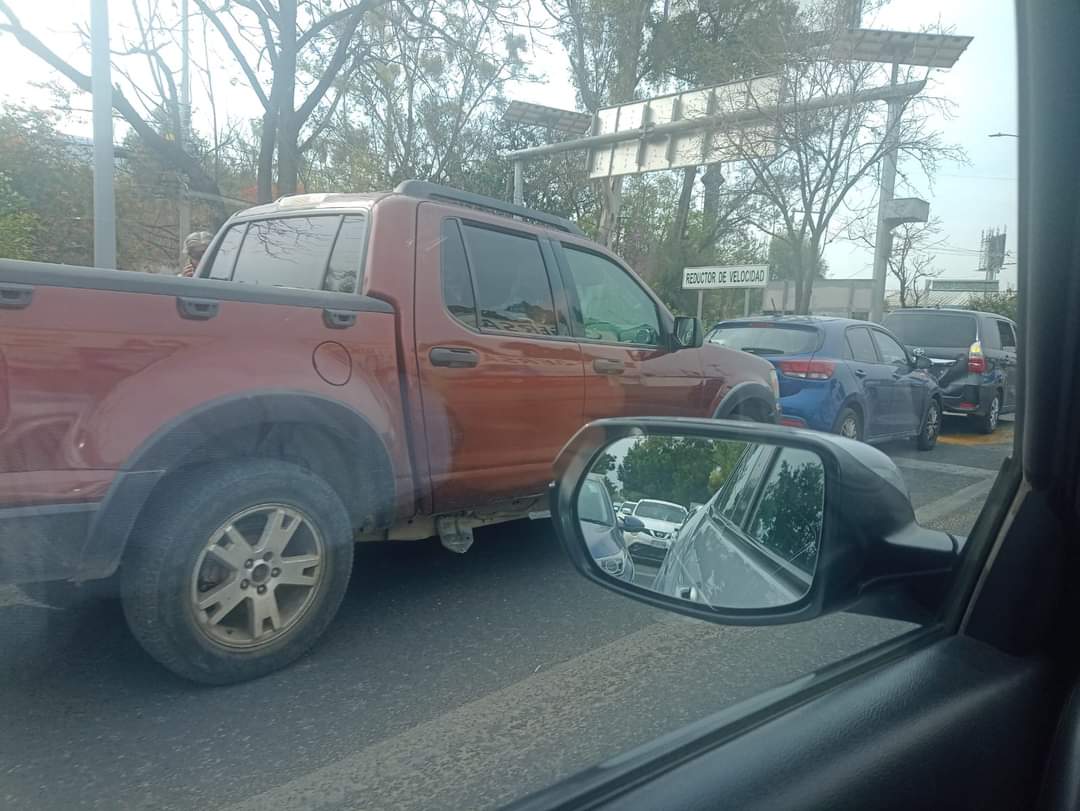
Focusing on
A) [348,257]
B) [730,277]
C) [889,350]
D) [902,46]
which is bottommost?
[889,350]

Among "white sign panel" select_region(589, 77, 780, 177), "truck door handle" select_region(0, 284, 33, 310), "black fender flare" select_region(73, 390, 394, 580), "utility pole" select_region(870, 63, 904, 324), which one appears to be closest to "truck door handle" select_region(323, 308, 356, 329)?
"black fender flare" select_region(73, 390, 394, 580)

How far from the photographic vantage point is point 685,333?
17.3 feet

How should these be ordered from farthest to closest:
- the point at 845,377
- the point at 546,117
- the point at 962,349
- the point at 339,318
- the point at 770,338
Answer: the point at 962,349 < the point at 546,117 < the point at 770,338 < the point at 845,377 < the point at 339,318

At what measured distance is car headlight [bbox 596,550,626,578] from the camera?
6.84 feet

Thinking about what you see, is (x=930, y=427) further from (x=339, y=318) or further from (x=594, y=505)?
(x=594, y=505)

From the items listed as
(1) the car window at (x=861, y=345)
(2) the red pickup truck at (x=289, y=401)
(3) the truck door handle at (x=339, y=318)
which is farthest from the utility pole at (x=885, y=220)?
(3) the truck door handle at (x=339, y=318)

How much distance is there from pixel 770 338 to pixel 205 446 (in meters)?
5.59

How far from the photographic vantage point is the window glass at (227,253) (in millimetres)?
4707

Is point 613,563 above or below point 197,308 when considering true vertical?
below

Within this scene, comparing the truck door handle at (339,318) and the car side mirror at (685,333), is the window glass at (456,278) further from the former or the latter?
the car side mirror at (685,333)

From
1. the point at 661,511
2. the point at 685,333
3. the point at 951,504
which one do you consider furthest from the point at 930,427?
the point at 661,511

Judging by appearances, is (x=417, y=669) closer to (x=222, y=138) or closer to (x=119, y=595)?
(x=119, y=595)

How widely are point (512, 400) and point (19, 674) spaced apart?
7.62 ft

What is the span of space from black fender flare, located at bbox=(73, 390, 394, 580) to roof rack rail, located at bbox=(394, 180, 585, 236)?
1.28 m
